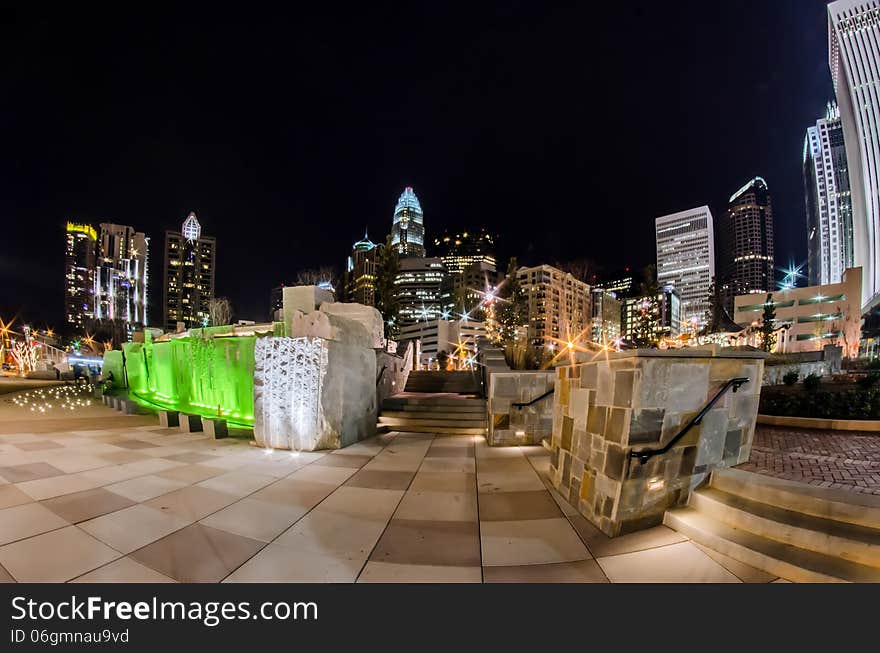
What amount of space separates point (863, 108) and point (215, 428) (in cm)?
12646

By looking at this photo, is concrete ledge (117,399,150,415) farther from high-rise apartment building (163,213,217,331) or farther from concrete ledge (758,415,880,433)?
high-rise apartment building (163,213,217,331)

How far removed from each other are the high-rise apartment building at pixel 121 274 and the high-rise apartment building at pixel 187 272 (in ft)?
28.6

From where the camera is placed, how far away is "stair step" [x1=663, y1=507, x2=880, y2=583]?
2471mm

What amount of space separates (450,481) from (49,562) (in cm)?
381

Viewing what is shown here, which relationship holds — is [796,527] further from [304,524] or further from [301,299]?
[301,299]

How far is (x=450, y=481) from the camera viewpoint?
15.7 feet

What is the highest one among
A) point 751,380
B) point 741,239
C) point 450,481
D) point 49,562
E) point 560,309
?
point 741,239

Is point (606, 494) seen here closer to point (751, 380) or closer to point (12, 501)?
point (751, 380)

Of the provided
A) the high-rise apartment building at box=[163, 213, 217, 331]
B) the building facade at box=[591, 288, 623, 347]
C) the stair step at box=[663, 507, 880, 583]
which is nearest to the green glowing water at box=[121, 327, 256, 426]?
the stair step at box=[663, 507, 880, 583]

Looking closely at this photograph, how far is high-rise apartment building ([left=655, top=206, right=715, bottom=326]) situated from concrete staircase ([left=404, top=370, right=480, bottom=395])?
139836 mm

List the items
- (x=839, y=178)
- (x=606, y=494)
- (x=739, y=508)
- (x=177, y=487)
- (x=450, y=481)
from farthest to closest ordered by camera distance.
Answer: (x=839, y=178) < (x=450, y=481) < (x=177, y=487) < (x=606, y=494) < (x=739, y=508)

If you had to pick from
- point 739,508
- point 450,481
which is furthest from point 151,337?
point 739,508

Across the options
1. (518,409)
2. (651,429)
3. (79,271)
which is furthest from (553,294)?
(79,271)

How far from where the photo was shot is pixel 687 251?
133m
